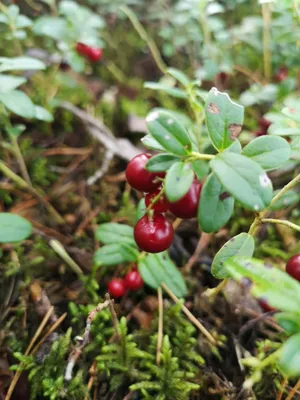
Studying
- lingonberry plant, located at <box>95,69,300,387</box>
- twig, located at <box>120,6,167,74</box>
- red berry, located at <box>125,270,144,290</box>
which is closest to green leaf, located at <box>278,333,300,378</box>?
lingonberry plant, located at <box>95,69,300,387</box>

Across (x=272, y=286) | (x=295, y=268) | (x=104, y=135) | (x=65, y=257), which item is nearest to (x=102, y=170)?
(x=104, y=135)

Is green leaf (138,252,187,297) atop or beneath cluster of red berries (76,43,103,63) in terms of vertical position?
beneath

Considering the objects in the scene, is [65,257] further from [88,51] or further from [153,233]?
[88,51]

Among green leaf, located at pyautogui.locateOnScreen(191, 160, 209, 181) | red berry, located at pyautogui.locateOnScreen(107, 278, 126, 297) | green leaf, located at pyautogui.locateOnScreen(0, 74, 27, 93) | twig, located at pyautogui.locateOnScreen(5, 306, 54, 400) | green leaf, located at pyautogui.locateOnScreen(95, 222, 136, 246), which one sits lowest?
twig, located at pyautogui.locateOnScreen(5, 306, 54, 400)

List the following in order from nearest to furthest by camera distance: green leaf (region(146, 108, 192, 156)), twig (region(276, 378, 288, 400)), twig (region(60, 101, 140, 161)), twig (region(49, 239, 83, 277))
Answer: green leaf (region(146, 108, 192, 156)), twig (region(276, 378, 288, 400)), twig (region(49, 239, 83, 277)), twig (region(60, 101, 140, 161))

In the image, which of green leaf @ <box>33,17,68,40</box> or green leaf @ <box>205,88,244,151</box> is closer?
green leaf @ <box>205,88,244,151</box>

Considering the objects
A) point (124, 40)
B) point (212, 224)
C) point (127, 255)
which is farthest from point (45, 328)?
point (124, 40)

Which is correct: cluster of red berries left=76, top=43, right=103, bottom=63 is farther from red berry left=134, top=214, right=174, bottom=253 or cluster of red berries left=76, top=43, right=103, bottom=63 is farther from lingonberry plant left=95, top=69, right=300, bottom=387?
red berry left=134, top=214, right=174, bottom=253

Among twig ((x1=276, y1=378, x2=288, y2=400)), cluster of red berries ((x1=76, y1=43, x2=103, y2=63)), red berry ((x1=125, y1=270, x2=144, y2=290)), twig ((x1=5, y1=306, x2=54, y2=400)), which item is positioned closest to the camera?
twig ((x1=276, y1=378, x2=288, y2=400))

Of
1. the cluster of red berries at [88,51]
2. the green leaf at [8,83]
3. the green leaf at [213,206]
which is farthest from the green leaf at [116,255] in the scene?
the cluster of red berries at [88,51]
